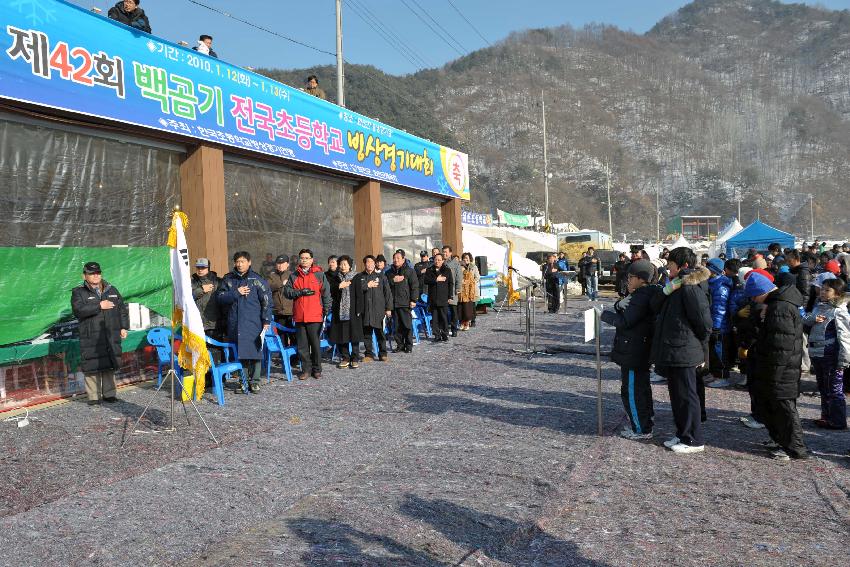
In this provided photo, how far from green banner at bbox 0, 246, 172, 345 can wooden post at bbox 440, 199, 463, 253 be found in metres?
11.4

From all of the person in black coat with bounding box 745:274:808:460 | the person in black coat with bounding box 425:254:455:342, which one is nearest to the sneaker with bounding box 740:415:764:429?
the person in black coat with bounding box 745:274:808:460

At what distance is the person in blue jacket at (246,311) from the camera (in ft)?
27.5

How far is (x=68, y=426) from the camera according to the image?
6812 millimetres

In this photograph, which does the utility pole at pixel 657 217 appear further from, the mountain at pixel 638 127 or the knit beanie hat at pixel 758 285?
the knit beanie hat at pixel 758 285

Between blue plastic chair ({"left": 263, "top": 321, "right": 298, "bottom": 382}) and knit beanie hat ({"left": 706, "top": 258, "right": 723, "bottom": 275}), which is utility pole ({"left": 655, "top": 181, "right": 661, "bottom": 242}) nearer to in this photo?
knit beanie hat ({"left": 706, "top": 258, "right": 723, "bottom": 275})

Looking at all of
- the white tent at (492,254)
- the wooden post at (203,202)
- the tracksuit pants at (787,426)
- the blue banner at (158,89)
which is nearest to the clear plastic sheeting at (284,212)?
the wooden post at (203,202)

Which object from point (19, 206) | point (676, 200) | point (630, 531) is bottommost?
point (630, 531)

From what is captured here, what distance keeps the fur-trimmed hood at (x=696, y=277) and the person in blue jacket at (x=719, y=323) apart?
2.85m

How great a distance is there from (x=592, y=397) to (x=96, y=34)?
7668mm

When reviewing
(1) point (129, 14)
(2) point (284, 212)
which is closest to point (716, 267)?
(2) point (284, 212)

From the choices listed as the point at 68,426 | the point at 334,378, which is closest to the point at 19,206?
the point at 68,426

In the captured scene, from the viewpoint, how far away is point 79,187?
8602 millimetres

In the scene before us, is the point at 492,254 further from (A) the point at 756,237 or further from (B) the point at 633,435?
(B) the point at 633,435

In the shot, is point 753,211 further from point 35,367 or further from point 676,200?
point 35,367
